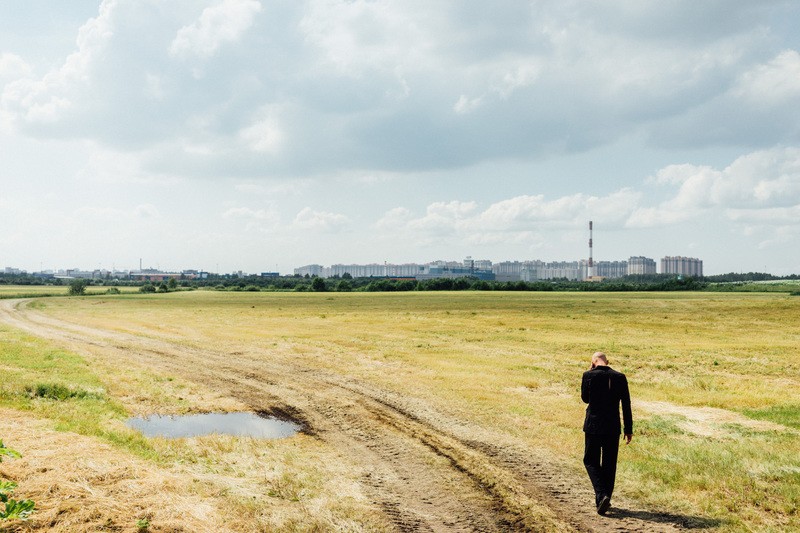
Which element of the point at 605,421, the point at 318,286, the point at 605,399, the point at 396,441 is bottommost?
the point at 396,441

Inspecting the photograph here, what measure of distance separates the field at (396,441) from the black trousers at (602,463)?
0.48m

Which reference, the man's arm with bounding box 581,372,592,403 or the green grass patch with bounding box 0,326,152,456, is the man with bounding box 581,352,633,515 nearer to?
the man's arm with bounding box 581,372,592,403

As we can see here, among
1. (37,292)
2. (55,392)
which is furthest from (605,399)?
(37,292)

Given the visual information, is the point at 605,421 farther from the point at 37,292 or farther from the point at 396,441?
the point at 37,292

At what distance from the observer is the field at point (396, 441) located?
9.61m

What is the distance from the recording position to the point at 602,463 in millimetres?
10125

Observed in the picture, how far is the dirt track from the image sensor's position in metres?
9.56

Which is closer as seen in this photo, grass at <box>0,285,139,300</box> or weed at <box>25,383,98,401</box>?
weed at <box>25,383,98,401</box>

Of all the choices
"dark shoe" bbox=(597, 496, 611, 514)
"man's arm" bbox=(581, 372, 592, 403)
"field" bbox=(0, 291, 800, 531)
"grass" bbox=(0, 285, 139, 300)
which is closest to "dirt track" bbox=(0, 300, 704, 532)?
"field" bbox=(0, 291, 800, 531)

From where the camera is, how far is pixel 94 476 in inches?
402

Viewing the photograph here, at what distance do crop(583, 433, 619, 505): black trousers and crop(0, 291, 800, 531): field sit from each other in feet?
1.58

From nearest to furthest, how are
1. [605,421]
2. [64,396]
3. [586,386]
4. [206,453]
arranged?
[605,421] < [586,386] < [206,453] < [64,396]

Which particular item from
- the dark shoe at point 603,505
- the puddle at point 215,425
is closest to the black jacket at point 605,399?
the dark shoe at point 603,505

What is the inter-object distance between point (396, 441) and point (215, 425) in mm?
5902
